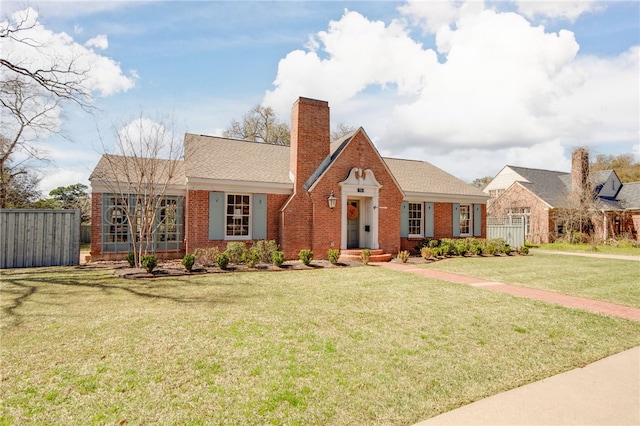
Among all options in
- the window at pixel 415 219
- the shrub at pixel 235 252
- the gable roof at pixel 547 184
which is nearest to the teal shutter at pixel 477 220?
the window at pixel 415 219

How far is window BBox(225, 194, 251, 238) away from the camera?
46.0 feet

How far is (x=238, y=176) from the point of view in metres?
14.0

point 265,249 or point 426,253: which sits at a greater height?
point 265,249

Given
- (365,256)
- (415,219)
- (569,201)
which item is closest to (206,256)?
(365,256)

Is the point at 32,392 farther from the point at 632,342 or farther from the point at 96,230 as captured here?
the point at 96,230

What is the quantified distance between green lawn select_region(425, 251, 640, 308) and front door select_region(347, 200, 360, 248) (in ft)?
11.8

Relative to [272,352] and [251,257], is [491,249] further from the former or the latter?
[272,352]

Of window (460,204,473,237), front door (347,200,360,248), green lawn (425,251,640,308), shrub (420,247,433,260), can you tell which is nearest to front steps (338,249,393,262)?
front door (347,200,360,248)

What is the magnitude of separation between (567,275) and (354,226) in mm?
8103

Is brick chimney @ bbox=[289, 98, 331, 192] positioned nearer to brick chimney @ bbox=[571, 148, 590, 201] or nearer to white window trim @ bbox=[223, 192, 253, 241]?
white window trim @ bbox=[223, 192, 253, 241]

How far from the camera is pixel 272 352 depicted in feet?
14.5

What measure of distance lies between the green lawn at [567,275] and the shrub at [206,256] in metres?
7.89

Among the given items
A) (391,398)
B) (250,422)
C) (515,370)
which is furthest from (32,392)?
(515,370)

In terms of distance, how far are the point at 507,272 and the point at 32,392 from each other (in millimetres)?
12514
